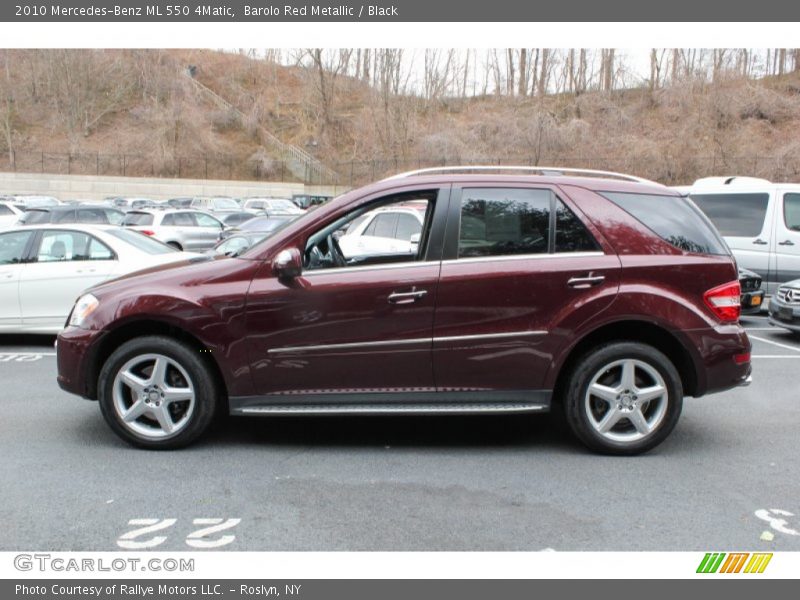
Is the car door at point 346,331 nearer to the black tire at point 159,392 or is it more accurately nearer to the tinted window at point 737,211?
the black tire at point 159,392

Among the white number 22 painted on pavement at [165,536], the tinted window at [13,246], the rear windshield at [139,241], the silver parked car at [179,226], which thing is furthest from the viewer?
the silver parked car at [179,226]

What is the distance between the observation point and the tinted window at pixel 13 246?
29.1 ft

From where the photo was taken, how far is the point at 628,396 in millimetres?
4848

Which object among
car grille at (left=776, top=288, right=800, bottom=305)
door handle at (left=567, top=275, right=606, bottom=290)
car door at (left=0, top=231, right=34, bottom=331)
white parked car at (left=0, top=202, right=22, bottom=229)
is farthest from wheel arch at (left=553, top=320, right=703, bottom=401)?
white parked car at (left=0, top=202, right=22, bottom=229)

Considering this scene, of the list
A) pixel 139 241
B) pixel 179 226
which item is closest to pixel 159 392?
pixel 139 241

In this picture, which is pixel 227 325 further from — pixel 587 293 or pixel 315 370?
pixel 587 293

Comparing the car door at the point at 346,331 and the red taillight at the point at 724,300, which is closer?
the car door at the point at 346,331

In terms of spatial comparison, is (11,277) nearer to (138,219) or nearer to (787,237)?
(787,237)

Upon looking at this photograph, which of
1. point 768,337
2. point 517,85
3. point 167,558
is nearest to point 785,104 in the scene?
point 517,85

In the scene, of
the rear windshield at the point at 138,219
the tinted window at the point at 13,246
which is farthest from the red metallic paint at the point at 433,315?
the rear windshield at the point at 138,219

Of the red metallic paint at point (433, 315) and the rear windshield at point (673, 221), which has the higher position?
the rear windshield at point (673, 221)

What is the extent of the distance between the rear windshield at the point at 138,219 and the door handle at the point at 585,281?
17646 mm

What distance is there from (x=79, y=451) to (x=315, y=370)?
1.80m

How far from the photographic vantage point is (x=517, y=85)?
5894 cm
